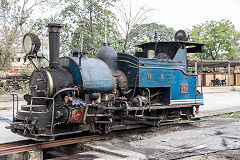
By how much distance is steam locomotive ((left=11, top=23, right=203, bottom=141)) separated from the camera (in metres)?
6.82

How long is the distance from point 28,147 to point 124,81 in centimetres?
347

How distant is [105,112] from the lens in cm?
799

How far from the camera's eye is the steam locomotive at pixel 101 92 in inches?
269

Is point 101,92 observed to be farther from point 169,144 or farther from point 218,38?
point 218,38

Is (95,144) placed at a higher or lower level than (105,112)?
lower

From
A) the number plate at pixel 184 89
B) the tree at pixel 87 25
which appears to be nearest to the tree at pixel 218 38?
the tree at pixel 87 25

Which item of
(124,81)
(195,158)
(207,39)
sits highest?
(207,39)

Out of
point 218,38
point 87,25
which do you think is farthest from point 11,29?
point 218,38

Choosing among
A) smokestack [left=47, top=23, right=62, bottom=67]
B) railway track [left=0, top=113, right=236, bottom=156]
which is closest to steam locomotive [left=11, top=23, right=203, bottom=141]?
smokestack [left=47, top=23, right=62, bottom=67]

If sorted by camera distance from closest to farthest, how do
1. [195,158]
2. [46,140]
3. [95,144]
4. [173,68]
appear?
[195,158] < [46,140] < [95,144] < [173,68]

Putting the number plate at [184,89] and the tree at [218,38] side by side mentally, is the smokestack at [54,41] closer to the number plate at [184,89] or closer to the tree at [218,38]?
the number plate at [184,89]

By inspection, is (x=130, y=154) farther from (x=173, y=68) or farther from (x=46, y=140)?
(x=173, y=68)

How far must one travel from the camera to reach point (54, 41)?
762 centimetres

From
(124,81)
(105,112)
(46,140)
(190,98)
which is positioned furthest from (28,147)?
(190,98)
